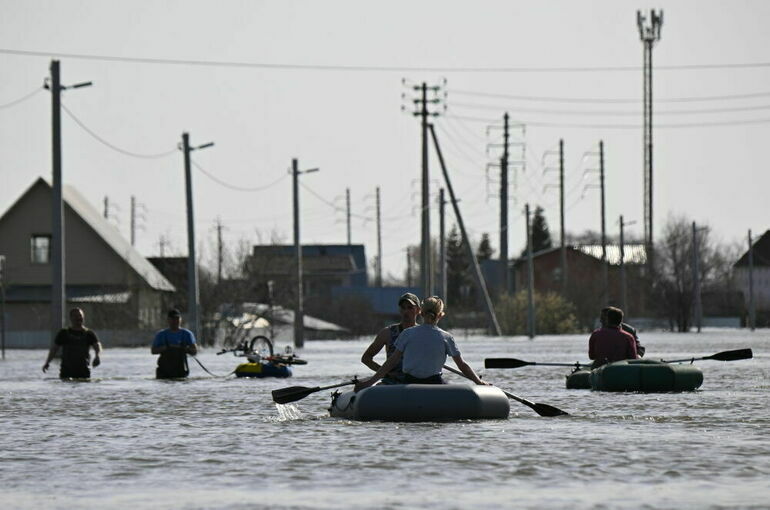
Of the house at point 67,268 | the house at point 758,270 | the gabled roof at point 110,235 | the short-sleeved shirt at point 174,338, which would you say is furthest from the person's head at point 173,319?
the house at point 758,270

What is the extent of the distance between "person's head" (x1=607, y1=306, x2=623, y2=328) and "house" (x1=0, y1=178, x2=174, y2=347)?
56.6 meters

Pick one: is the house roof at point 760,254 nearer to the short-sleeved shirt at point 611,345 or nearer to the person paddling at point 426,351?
the short-sleeved shirt at point 611,345

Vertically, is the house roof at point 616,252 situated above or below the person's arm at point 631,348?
above

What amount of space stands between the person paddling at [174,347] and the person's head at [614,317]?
23.4ft

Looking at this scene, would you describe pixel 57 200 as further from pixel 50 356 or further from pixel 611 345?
pixel 611 345

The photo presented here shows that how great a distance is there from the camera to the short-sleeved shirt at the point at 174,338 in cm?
A: 3312

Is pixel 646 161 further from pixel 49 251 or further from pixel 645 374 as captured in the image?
pixel 645 374

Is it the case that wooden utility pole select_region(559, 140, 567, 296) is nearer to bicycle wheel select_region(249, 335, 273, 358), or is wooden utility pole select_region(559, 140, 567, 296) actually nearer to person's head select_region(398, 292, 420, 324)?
bicycle wheel select_region(249, 335, 273, 358)

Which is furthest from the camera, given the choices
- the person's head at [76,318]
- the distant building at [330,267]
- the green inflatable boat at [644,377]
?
the distant building at [330,267]

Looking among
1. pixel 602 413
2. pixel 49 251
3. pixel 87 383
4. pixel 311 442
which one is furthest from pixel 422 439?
pixel 49 251

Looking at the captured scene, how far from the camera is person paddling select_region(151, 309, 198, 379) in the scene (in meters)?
33.0

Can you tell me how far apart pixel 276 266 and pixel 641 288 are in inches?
1401

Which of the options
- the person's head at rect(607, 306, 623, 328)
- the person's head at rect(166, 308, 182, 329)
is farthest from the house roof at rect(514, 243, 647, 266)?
the person's head at rect(607, 306, 623, 328)

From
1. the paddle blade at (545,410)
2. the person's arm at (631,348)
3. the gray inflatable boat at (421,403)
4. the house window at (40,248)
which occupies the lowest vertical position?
the paddle blade at (545,410)
